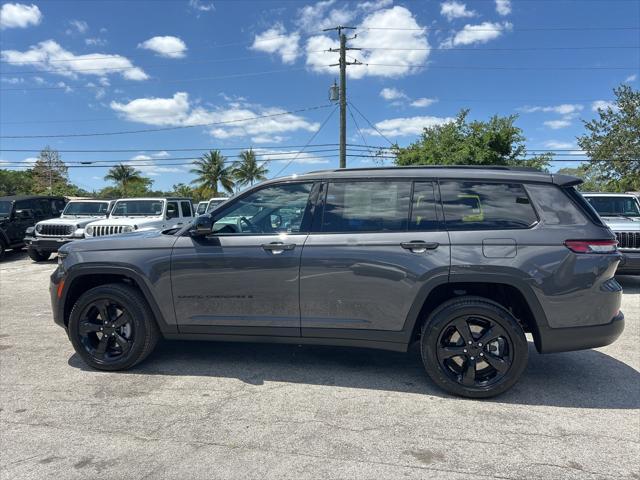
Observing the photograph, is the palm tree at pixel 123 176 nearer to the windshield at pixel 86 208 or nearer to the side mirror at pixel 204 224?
the windshield at pixel 86 208

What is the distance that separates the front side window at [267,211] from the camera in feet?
12.1

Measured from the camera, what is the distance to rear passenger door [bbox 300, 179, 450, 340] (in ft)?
11.1

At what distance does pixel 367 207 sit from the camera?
11.8 feet

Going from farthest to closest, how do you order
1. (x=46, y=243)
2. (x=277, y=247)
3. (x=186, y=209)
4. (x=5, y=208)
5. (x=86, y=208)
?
(x=5, y=208), (x=86, y=208), (x=186, y=209), (x=46, y=243), (x=277, y=247)

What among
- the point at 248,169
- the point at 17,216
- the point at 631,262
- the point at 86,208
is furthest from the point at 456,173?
the point at 248,169

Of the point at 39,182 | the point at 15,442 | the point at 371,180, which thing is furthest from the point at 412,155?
the point at 39,182

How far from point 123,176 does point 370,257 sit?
5954 centimetres

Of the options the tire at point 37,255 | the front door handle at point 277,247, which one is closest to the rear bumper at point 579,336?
the front door handle at point 277,247

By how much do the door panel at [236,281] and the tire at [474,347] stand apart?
118cm

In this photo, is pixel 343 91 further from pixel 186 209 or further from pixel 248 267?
pixel 248 267

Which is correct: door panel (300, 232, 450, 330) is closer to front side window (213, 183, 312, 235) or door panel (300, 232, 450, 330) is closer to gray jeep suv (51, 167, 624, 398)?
gray jeep suv (51, 167, 624, 398)

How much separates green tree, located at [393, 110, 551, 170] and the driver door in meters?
20.2

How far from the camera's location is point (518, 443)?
9.14 feet

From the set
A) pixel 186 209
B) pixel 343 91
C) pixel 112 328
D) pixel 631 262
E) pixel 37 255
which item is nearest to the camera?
pixel 112 328
